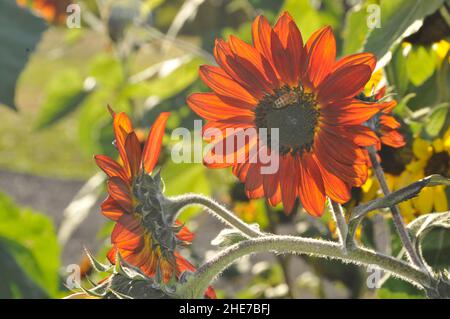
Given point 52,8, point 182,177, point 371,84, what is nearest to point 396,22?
point 371,84

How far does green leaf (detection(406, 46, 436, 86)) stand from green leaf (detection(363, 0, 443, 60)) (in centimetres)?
11

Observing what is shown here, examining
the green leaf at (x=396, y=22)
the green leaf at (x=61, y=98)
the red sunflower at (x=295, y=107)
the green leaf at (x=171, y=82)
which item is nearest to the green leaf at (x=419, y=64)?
the green leaf at (x=396, y=22)

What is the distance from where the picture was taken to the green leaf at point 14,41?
0.78 m

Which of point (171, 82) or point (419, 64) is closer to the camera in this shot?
point (419, 64)

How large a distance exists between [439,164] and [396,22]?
0.12 metres

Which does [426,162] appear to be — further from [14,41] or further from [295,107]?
[14,41]

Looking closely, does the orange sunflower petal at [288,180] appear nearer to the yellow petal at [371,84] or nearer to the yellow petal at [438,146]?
the yellow petal at [371,84]

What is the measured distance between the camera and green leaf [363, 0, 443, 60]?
1.78ft

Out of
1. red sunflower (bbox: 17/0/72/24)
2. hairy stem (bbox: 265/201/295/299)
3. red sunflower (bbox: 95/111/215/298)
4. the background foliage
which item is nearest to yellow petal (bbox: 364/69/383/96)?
the background foliage

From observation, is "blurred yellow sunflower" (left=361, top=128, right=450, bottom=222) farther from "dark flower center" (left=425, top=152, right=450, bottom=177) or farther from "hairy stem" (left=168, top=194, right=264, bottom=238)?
"hairy stem" (left=168, top=194, right=264, bottom=238)

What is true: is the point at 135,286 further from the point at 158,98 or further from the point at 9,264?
the point at 158,98

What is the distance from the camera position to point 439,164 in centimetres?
63

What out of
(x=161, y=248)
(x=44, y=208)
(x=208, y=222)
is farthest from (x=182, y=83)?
(x=44, y=208)

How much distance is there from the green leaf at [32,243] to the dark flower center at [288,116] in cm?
54
